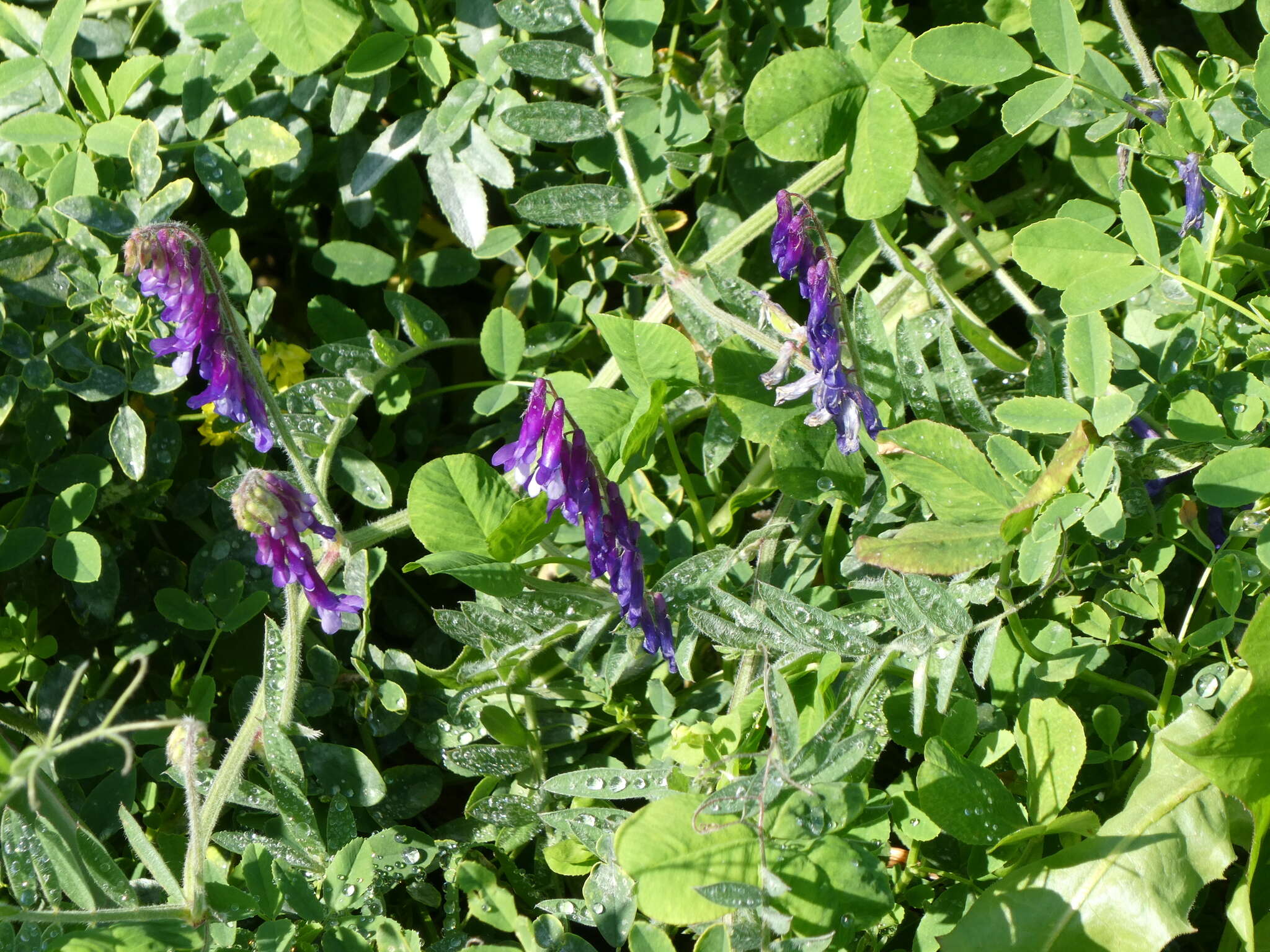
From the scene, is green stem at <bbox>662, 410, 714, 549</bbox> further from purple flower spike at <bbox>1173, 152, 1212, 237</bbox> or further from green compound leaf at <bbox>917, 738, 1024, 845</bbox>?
purple flower spike at <bbox>1173, 152, 1212, 237</bbox>

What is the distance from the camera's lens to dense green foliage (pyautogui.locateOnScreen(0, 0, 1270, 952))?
5.96 feet

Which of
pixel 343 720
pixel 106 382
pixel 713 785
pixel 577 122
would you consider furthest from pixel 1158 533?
pixel 106 382

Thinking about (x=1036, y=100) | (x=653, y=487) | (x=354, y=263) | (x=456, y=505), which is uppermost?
(x=1036, y=100)

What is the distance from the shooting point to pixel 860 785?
1.70 metres

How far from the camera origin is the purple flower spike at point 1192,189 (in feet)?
6.72

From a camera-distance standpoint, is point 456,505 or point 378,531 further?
point 378,531

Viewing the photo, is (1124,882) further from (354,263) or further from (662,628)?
(354,263)

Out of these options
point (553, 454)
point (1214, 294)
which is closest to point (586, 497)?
point (553, 454)

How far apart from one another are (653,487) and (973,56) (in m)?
1.01

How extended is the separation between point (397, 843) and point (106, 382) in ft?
3.58

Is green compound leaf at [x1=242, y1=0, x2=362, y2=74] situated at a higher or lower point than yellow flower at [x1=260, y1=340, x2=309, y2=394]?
higher

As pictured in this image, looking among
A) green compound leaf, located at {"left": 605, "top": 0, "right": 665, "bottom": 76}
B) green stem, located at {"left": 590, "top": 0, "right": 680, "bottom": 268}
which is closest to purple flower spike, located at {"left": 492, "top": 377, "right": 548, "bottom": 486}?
green stem, located at {"left": 590, "top": 0, "right": 680, "bottom": 268}

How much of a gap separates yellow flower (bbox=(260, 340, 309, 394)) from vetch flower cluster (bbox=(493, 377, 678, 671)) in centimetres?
87

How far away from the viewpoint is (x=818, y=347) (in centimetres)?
188
